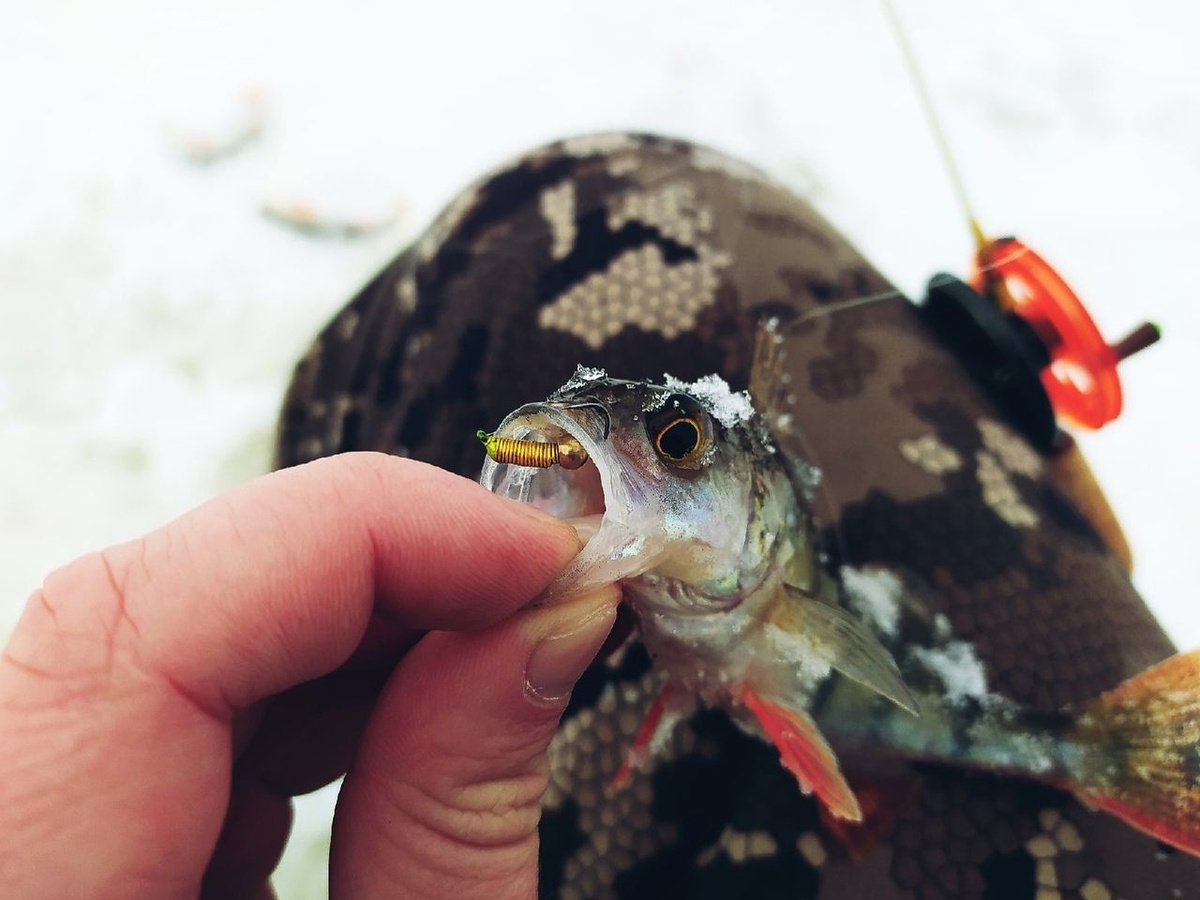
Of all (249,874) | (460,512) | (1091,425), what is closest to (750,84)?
(1091,425)

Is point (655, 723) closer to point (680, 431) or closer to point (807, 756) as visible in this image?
point (807, 756)

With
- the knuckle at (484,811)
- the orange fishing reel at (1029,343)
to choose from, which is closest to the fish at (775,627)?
the knuckle at (484,811)

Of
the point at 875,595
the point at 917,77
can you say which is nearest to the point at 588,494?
the point at 875,595

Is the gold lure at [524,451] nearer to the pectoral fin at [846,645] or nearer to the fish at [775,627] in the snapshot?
the fish at [775,627]

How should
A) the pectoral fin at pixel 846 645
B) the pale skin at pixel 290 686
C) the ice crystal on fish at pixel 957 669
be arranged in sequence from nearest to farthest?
the pale skin at pixel 290 686
the pectoral fin at pixel 846 645
the ice crystal on fish at pixel 957 669

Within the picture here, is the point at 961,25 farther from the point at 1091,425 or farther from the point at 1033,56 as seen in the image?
the point at 1091,425

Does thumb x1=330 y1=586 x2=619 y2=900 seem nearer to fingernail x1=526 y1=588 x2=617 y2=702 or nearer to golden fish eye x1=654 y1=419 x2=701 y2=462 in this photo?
fingernail x1=526 y1=588 x2=617 y2=702
